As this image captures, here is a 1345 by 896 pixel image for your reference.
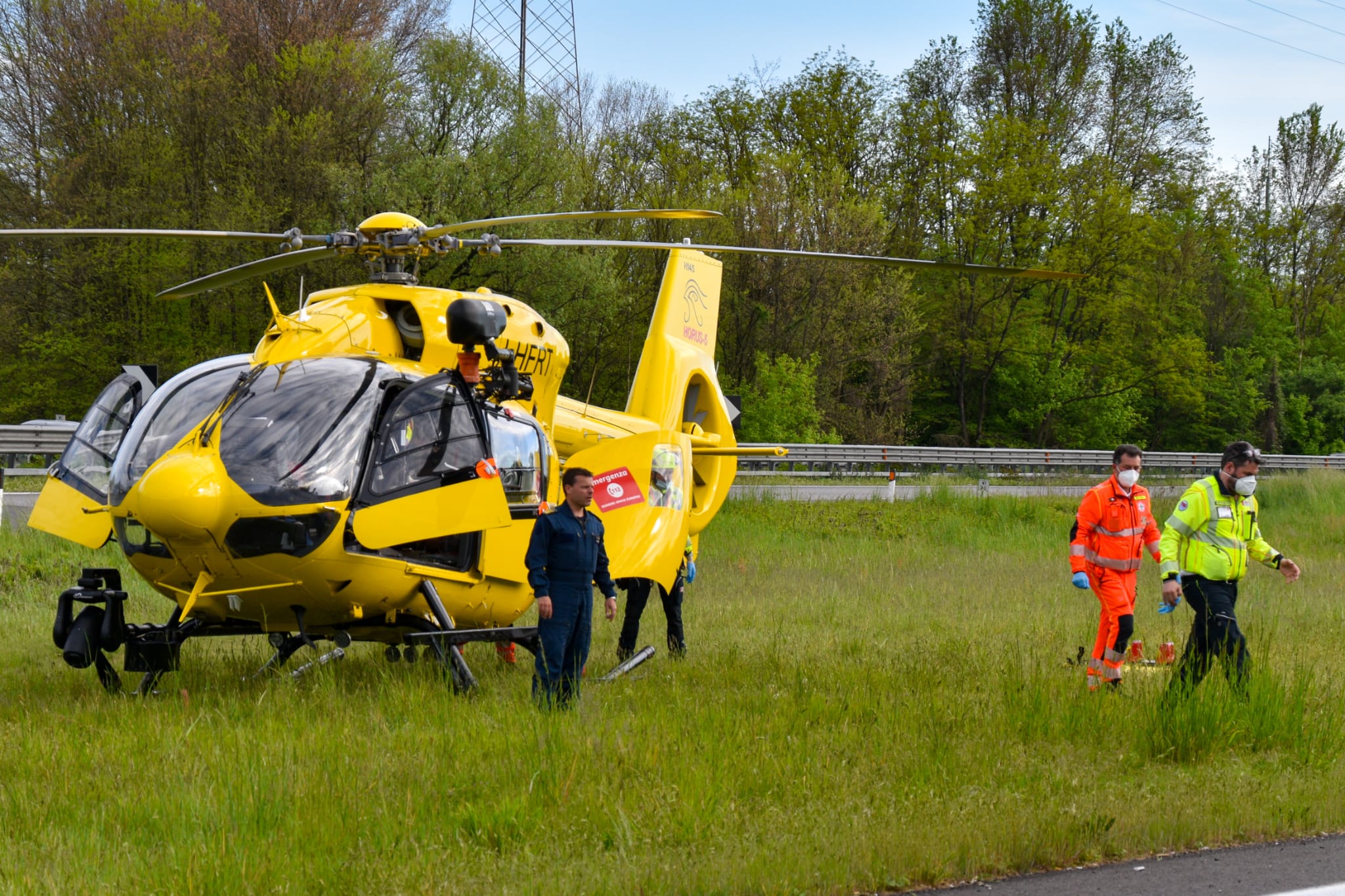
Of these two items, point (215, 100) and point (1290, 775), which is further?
point (215, 100)

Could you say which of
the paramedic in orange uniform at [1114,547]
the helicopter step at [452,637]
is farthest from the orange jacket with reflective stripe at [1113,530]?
the helicopter step at [452,637]

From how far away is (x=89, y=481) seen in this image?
25.4ft

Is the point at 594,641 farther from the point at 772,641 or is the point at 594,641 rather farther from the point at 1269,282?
the point at 1269,282

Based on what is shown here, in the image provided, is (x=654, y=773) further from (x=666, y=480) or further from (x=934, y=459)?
(x=934, y=459)

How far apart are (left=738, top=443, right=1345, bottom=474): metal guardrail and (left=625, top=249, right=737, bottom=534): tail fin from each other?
13987 mm

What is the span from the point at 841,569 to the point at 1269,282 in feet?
135

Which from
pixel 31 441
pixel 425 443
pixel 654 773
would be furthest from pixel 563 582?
pixel 31 441

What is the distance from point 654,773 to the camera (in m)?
5.69

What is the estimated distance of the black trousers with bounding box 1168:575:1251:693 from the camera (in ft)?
24.3

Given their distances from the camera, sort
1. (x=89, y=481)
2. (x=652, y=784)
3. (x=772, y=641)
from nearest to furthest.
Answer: (x=652, y=784), (x=89, y=481), (x=772, y=641)

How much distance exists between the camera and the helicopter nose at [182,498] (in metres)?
6.31

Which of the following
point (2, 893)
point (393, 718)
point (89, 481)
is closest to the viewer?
point (2, 893)

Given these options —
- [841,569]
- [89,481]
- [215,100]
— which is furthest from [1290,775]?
[215,100]

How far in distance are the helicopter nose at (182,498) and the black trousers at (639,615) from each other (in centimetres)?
353
